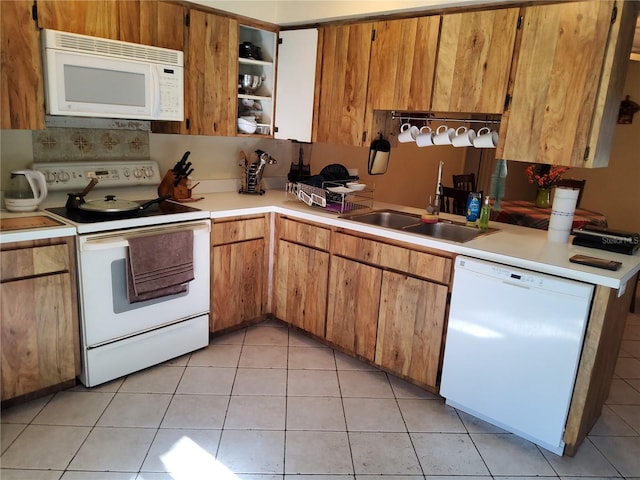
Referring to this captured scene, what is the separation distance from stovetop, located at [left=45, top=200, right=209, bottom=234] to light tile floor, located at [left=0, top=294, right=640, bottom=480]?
0.85 m

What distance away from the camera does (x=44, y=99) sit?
2.28m

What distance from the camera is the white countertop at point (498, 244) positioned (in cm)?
195

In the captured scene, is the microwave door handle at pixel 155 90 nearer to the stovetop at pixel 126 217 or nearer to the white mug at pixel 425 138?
the stovetop at pixel 126 217

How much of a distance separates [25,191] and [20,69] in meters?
0.62

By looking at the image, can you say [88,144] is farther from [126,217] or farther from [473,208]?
[473,208]

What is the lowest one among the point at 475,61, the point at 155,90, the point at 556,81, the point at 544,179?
the point at 544,179

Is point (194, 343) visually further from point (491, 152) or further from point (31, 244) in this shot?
point (491, 152)

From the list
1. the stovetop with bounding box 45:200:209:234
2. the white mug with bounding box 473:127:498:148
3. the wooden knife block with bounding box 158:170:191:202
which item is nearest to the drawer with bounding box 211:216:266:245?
the stovetop with bounding box 45:200:209:234

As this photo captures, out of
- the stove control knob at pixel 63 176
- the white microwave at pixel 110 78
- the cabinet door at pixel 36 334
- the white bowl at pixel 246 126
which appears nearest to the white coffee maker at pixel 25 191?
the stove control knob at pixel 63 176

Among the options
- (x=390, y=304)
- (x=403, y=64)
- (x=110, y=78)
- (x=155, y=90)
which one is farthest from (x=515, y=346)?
(x=110, y=78)

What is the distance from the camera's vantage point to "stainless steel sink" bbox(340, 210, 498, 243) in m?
2.66

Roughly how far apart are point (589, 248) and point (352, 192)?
1.38m

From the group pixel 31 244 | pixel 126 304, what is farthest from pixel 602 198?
pixel 31 244

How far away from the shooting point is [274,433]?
2.15 m
